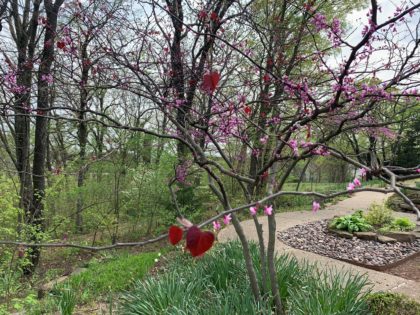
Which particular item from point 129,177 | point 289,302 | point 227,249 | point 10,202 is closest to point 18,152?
point 10,202

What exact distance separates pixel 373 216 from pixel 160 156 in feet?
14.9

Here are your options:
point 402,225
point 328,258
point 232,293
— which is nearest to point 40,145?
point 232,293

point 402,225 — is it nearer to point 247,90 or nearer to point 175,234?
point 247,90

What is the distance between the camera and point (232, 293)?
2352 millimetres

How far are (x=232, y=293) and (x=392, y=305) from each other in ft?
3.83

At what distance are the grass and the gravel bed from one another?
2056 millimetres

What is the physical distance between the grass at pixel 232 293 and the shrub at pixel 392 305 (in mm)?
71

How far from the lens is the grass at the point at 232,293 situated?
2232 millimetres

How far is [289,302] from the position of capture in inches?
96.7

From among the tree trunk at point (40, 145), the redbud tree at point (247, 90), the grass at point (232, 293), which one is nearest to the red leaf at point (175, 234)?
the redbud tree at point (247, 90)

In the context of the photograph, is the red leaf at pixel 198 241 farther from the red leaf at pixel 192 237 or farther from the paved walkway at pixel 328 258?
the paved walkway at pixel 328 258

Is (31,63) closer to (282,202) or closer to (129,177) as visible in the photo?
(129,177)

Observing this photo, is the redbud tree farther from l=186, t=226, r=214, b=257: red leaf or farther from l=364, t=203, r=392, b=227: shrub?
l=364, t=203, r=392, b=227: shrub

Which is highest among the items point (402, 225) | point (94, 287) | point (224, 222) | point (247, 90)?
point (247, 90)
